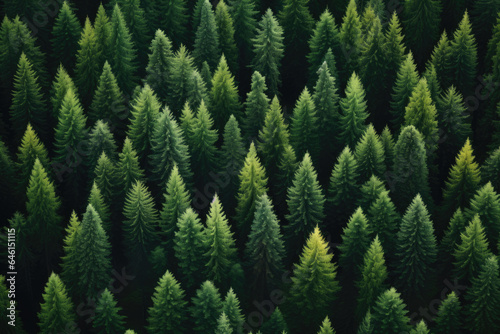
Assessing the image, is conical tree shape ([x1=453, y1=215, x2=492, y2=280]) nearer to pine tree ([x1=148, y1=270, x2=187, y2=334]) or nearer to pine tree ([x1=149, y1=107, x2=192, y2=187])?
pine tree ([x1=148, y1=270, x2=187, y2=334])

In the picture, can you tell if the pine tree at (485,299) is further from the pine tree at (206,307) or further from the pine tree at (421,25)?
the pine tree at (421,25)

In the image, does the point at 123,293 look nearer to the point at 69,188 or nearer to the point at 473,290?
the point at 69,188

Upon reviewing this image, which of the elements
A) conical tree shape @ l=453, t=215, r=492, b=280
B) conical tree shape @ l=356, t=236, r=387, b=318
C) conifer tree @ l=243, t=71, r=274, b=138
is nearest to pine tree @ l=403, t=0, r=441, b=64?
conifer tree @ l=243, t=71, r=274, b=138

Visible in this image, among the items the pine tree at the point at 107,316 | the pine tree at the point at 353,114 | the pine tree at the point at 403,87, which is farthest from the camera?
the pine tree at the point at 403,87

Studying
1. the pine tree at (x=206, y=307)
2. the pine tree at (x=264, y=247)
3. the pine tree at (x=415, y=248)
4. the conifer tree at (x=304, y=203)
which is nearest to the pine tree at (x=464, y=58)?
the pine tree at (x=415, y=248)

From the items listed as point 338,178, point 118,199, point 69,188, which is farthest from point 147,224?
point 338,178

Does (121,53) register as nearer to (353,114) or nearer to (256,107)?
(256,107)
